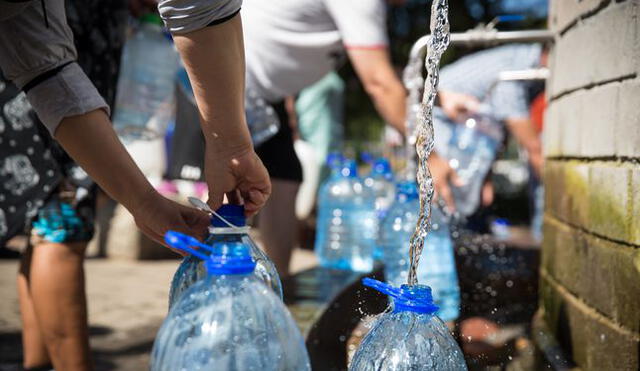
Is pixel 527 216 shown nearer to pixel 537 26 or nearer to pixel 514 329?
pixel 537 26

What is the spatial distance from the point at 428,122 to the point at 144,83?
6.66 feet

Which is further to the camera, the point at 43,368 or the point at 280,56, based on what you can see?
the point at 280,56

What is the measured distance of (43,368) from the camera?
109 inches

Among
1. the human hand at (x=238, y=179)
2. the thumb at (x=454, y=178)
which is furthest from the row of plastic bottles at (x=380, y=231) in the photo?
the human hand at (x=238, y=179)

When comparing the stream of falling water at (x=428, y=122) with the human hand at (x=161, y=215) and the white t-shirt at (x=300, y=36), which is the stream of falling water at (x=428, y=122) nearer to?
the human hand at (x=161, y=215)

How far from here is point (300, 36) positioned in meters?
3.72

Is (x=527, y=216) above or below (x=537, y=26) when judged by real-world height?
below

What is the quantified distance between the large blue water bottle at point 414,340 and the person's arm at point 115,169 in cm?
52

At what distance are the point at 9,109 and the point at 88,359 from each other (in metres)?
0.94

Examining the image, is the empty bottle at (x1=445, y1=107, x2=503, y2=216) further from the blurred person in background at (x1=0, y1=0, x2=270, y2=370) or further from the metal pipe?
the blurred person in background at (x1=0, y1=0, x2=270, y2=370)

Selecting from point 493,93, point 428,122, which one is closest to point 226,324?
point 428,122

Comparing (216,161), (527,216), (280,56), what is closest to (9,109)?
(216,161)

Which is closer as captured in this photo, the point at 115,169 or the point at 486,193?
the point at 115,169

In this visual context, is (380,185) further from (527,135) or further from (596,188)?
(596,188)
